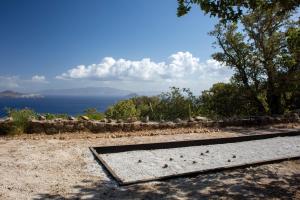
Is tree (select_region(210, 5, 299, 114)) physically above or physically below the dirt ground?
above

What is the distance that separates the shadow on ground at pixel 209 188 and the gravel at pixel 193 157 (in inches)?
15.3

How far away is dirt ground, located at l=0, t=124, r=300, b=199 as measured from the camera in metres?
5.41

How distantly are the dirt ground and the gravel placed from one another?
40 centimetres

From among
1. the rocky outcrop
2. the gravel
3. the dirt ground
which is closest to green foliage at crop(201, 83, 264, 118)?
the rocky outcrop

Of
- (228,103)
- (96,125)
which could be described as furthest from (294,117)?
(96,125)

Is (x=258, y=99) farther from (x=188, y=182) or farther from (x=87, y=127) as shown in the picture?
(x=188, y=182)

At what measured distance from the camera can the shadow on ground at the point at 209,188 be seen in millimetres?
5371

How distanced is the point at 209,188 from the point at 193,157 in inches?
92.4

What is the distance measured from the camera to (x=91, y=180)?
6.06 metres

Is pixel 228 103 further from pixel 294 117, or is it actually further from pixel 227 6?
pixel 227 6

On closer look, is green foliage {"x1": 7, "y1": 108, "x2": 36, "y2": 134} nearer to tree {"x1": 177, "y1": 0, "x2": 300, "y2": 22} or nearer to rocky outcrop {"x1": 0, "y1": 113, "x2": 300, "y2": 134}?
rocky outcrop {"x1": 0, "y1": 113, "x2": 300, "y2": 134}

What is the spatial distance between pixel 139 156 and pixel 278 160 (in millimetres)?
3205

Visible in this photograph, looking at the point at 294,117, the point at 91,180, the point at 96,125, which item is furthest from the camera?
the point at 294,117

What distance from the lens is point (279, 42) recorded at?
50.1 feet
